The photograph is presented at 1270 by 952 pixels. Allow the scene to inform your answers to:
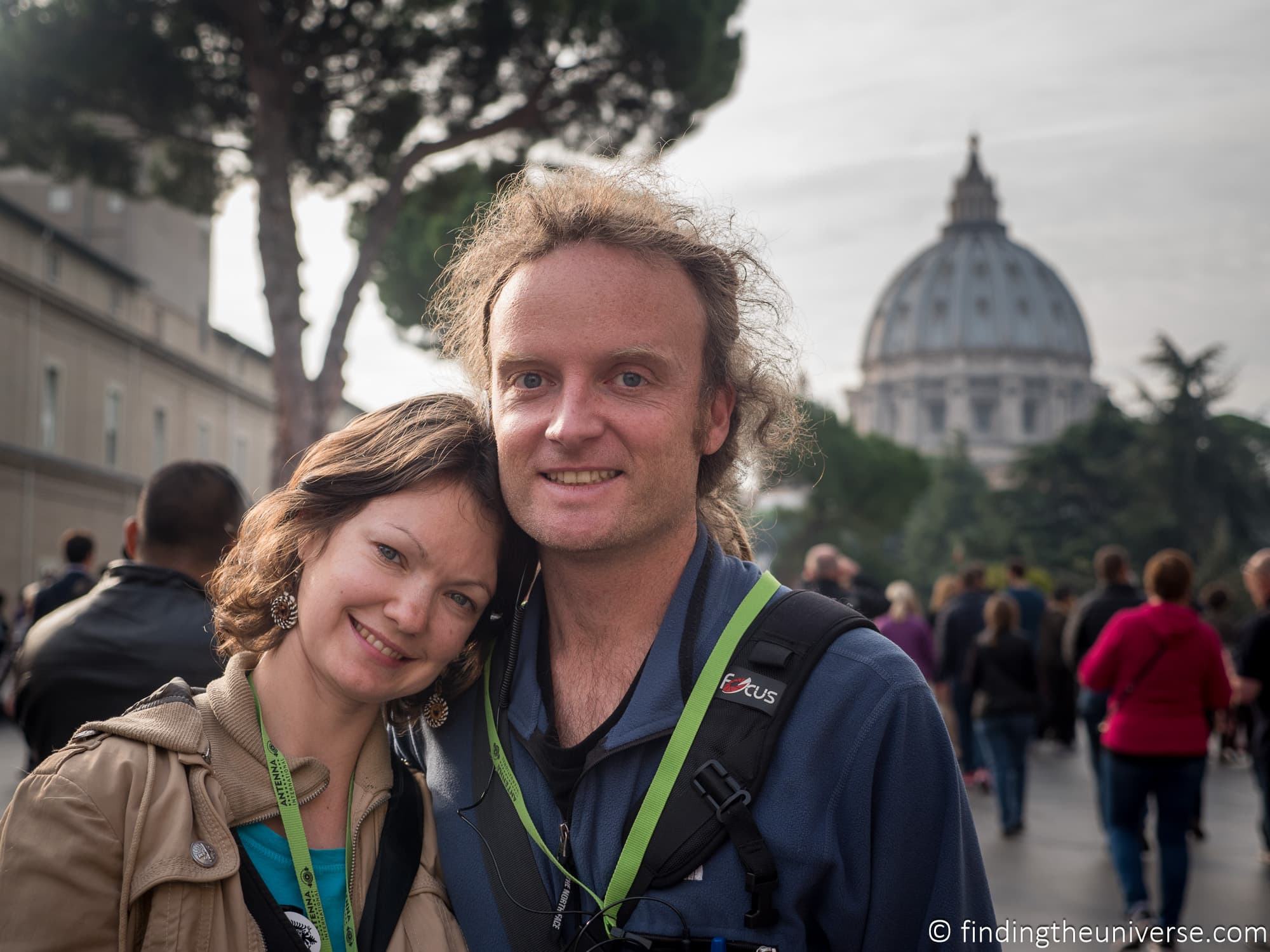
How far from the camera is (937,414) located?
121 meters

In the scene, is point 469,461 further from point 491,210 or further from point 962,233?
point 962,233

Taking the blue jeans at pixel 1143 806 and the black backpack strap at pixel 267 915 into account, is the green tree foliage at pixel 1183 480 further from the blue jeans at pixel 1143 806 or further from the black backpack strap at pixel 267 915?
the black backpack strap at pixel 267 915

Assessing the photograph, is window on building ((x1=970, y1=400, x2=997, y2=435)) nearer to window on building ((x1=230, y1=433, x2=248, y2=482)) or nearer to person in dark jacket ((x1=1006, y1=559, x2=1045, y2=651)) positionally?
window on building ((x1=230, y1=433, x2=248, y2=482))

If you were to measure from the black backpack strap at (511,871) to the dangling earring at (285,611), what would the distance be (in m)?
0.45

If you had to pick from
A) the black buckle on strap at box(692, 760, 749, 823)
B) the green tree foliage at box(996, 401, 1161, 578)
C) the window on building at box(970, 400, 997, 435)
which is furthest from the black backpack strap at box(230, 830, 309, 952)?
the window on building at box(970, 400, 997, 435)

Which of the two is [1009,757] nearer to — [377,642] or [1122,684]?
[1122,684]

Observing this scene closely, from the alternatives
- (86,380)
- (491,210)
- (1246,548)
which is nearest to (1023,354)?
(1246,548)

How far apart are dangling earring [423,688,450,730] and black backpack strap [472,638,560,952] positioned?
0.19 metres

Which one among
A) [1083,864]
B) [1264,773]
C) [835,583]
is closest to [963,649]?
[835,583]

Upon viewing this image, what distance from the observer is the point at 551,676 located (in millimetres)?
2436

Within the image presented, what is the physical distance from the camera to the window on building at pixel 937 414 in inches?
4700

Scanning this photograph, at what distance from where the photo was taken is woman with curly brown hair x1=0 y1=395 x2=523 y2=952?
1.97 metres

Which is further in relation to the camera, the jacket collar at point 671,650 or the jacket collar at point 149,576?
the jacket collar at point 149,576

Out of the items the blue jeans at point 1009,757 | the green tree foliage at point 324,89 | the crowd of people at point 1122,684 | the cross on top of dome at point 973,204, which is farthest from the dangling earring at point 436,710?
the cross on top of dome at point 973,204
